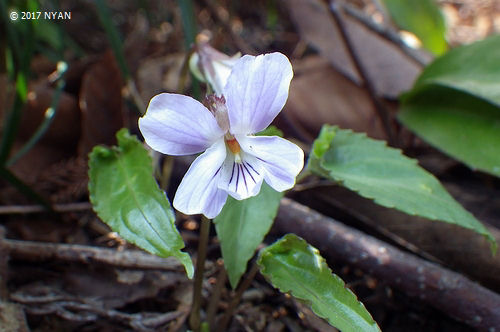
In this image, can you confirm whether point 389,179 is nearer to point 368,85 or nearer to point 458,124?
point 458,124

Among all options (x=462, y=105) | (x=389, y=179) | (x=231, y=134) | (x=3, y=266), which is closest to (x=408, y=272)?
(x=389, y=179)

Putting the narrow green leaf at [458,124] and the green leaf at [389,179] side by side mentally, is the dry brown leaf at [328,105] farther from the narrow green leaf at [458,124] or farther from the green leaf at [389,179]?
the green leaf at [389,179]

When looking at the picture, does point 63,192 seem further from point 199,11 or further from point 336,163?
point 199,11

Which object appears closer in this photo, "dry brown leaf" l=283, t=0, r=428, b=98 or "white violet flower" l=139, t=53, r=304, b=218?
"white violet flower" l=139, t=53, r=304, b=218

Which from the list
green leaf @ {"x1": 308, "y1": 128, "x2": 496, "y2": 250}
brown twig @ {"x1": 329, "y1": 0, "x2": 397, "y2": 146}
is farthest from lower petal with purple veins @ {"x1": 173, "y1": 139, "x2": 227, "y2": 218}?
brown twig @ {"x1": 329, "y1": 0, "x2": 397, "y2": 146}

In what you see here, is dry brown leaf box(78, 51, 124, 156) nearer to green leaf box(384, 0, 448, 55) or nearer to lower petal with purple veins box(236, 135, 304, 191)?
lower petal with purple veins box(236, 135, 304, 191)

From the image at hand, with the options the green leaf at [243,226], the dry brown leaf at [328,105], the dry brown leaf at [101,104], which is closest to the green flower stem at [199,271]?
the green leaf at [243,226]
